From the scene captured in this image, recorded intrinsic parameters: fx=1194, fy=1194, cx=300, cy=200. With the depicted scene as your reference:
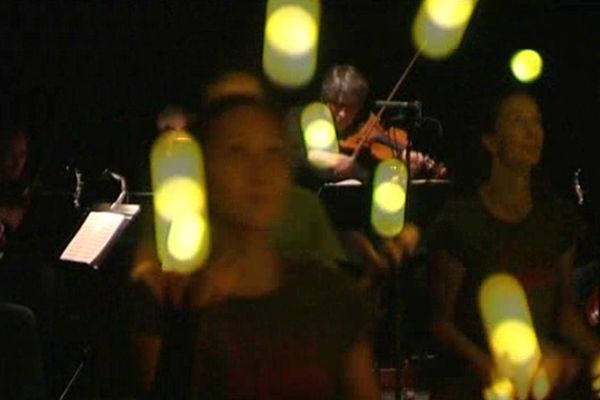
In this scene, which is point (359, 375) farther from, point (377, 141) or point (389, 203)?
point (377, 141)

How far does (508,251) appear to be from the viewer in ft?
8.45

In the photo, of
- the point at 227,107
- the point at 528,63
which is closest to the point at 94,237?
the point at 227,107

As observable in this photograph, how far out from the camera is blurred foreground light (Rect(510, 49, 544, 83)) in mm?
6277

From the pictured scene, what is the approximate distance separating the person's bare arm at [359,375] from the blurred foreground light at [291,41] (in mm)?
4281

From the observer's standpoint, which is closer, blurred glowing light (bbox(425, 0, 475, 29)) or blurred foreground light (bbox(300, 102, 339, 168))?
blurred foreground light (bbox(300, 102, 339, 168))

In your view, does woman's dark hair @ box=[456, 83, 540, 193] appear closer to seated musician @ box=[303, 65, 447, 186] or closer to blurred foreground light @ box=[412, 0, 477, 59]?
seated musician @ box=[303, 65, 447, 186]

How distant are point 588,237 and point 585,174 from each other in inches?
44.8

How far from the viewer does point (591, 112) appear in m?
6.48

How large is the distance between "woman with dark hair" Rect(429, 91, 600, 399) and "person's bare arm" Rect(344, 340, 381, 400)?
0.73 m

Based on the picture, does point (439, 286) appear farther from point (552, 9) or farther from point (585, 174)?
point (552, 9)

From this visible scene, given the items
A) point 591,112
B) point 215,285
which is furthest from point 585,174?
point 215,285

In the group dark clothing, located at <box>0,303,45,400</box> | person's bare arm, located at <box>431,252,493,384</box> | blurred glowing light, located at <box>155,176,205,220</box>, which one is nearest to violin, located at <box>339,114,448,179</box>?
blurred glowing light, located at <box>155,176,205,220</box>

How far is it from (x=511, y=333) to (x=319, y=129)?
2.55 m

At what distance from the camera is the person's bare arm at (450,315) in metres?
2.48
